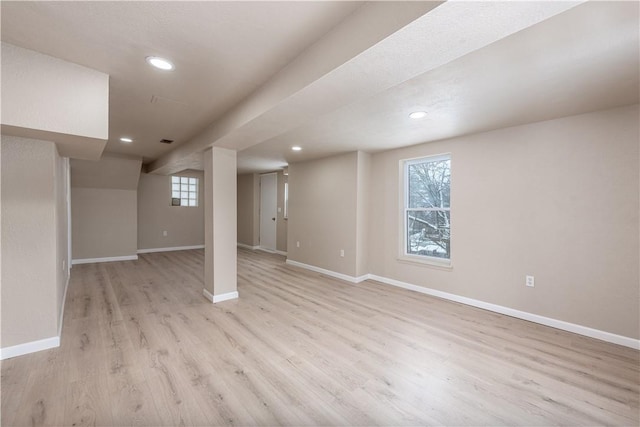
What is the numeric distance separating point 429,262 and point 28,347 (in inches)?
177

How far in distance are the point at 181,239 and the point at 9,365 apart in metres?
5.82

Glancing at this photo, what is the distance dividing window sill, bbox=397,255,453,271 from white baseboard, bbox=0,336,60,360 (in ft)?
13.7

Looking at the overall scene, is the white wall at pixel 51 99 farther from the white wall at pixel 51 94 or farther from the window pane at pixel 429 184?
the window pane at pixel 429 184

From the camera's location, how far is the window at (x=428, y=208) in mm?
3971

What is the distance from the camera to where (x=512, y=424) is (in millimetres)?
1597

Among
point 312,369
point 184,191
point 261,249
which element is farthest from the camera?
point 261,249

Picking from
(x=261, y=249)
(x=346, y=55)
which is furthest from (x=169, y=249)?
(x=346, y=55)

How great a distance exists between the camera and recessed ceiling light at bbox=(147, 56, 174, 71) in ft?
6.32

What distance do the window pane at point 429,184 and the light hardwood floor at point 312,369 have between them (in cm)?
154

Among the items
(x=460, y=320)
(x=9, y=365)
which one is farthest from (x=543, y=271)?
(x=9, y=365)

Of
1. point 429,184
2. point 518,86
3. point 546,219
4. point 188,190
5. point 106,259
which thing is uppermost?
point 518,86

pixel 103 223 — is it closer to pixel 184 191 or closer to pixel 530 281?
pixel 184 191

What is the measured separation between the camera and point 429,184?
4.18 m

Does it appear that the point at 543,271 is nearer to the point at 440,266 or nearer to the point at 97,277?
the point at 440,266
